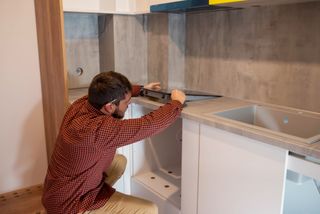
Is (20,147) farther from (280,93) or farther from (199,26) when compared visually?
(280,93)

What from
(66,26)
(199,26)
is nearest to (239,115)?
(199,26)

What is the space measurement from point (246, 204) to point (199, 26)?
130cm

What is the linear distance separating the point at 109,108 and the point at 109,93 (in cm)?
7

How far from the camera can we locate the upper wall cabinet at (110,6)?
2109 mm

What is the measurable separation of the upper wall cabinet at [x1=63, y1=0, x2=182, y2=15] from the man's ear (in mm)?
983

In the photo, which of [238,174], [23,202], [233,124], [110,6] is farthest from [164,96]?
[23,202]

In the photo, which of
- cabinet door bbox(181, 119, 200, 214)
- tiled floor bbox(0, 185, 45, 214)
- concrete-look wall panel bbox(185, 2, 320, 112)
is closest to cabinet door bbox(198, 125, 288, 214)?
cabinet door bbox(181, 119, 200, 214)

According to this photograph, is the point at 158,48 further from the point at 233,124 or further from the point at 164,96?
the point at 233,124

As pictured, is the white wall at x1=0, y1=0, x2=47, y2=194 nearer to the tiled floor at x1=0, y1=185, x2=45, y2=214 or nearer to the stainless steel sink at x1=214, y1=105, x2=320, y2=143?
the tiled floor at x1=0, y1=185, x2=45, y2=214

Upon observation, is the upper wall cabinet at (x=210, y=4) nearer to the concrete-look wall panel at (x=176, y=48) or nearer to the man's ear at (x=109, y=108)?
the concrete-look wall panel at (x=176, y=48)

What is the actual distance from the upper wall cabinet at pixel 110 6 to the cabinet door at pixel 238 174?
107 centimetres

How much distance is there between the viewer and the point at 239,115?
176 cm

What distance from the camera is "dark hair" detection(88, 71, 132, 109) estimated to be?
4.29 feet

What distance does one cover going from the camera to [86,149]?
1.23 m
